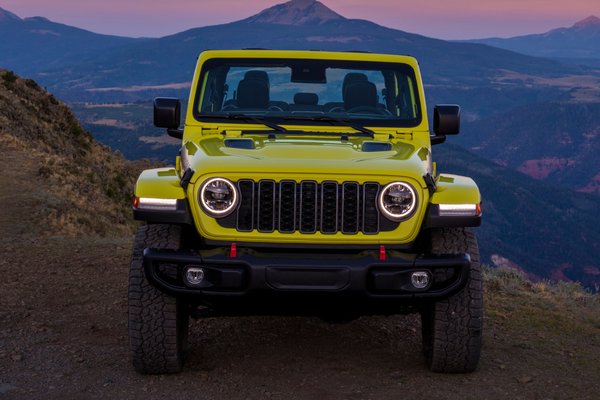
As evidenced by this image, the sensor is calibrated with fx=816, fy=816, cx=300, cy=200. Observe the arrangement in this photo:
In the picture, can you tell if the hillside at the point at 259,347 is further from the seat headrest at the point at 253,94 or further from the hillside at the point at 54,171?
the hillside at the point at 54,171

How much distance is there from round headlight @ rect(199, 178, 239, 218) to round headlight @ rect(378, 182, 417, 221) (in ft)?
2.99

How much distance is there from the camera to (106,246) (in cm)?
1128

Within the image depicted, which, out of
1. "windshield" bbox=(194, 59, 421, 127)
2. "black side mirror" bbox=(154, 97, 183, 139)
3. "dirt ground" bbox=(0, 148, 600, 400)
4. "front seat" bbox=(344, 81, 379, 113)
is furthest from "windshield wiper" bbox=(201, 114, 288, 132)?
"dirt ground" bbox=(0, 148, 600, 400)

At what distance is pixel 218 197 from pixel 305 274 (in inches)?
29.4

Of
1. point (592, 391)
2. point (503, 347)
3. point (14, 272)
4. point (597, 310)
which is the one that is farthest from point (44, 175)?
point (592, 391)

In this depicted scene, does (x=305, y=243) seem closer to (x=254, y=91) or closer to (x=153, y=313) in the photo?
(x=153, y=313)

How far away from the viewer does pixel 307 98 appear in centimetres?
679

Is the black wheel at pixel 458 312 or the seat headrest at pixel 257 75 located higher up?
the seat headrest at pixel 257 75

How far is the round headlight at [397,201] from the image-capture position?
5.05m

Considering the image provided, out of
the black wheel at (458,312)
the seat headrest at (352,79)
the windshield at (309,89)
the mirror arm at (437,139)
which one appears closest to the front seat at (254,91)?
the windshield at (309,89)

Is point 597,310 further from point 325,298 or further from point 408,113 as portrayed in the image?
point 325,298

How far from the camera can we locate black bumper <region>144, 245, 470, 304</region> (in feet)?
15.9

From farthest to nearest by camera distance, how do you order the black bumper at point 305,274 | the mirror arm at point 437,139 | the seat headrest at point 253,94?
1. the seat headrest at point 253,94
2. the mirror arm at point 437,139
3. the black bumper at point 305,274

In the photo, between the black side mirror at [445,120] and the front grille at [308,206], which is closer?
the front grille at [308,206]
